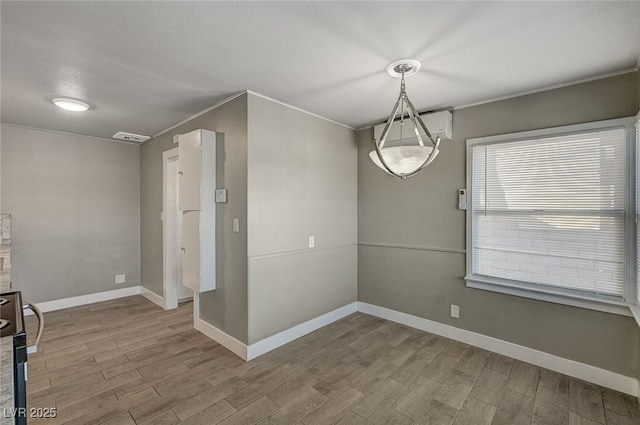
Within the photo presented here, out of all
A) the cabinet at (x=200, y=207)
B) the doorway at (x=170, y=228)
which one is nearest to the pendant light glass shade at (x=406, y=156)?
the cabinet at (x=200, y=207)

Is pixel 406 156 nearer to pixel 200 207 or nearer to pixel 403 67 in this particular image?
pixel 403 67

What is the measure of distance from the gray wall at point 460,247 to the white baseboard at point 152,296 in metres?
2.84

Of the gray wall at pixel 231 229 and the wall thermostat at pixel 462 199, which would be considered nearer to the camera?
the gray wall at pixel 231 229

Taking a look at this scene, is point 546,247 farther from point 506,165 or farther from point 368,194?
point 368,194

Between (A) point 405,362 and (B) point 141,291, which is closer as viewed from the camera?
(A) point 405,362

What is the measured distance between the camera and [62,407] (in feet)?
6.81

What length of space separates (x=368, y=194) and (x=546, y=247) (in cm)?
198

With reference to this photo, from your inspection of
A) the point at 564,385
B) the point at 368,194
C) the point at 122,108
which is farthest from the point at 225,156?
the point at 564,385

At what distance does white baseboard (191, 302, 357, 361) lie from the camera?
109 inches

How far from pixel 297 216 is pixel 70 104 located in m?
2.51

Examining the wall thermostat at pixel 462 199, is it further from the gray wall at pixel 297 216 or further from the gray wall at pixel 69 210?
the gray wall at pixel 69 210

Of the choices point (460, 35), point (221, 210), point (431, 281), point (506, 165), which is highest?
point (460, 35)

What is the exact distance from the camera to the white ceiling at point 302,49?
5.19 ft

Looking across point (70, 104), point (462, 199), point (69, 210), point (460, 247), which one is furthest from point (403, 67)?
point (69, 210)
